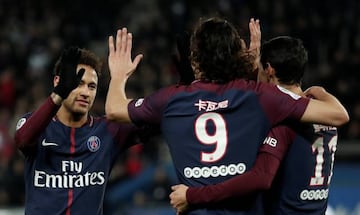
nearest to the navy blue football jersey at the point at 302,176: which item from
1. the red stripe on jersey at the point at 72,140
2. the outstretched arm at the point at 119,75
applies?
the outstretched arm at the point at 119,75

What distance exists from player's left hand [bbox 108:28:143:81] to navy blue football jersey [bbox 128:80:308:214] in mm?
361

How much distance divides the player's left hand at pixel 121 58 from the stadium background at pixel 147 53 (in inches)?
251

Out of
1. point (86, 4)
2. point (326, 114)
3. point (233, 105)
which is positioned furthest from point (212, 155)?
point (86, 4)

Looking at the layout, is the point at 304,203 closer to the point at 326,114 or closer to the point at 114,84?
the point at 326,114

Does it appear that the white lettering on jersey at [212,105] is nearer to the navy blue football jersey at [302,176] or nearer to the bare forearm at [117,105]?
the bare forearm at [117,105]

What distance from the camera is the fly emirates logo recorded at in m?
5.55

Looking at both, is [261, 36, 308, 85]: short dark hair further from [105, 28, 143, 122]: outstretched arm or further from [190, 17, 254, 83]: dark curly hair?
[105, 28, 143, 122]: outstretched arm

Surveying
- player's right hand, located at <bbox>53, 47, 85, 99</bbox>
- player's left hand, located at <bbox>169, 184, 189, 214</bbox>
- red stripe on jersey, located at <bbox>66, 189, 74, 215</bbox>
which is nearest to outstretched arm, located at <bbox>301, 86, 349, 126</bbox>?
player's left hand, located at <bbox>169, 184, 189, 214</bbox>

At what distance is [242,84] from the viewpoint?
4.80 meters

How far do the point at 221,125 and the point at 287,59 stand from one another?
2.28 ft

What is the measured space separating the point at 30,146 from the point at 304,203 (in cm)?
176

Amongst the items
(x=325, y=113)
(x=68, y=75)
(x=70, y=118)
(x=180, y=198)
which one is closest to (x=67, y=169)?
(x=70, y=118)

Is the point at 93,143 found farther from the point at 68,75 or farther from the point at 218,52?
the point at 218,52

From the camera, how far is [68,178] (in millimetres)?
5578
